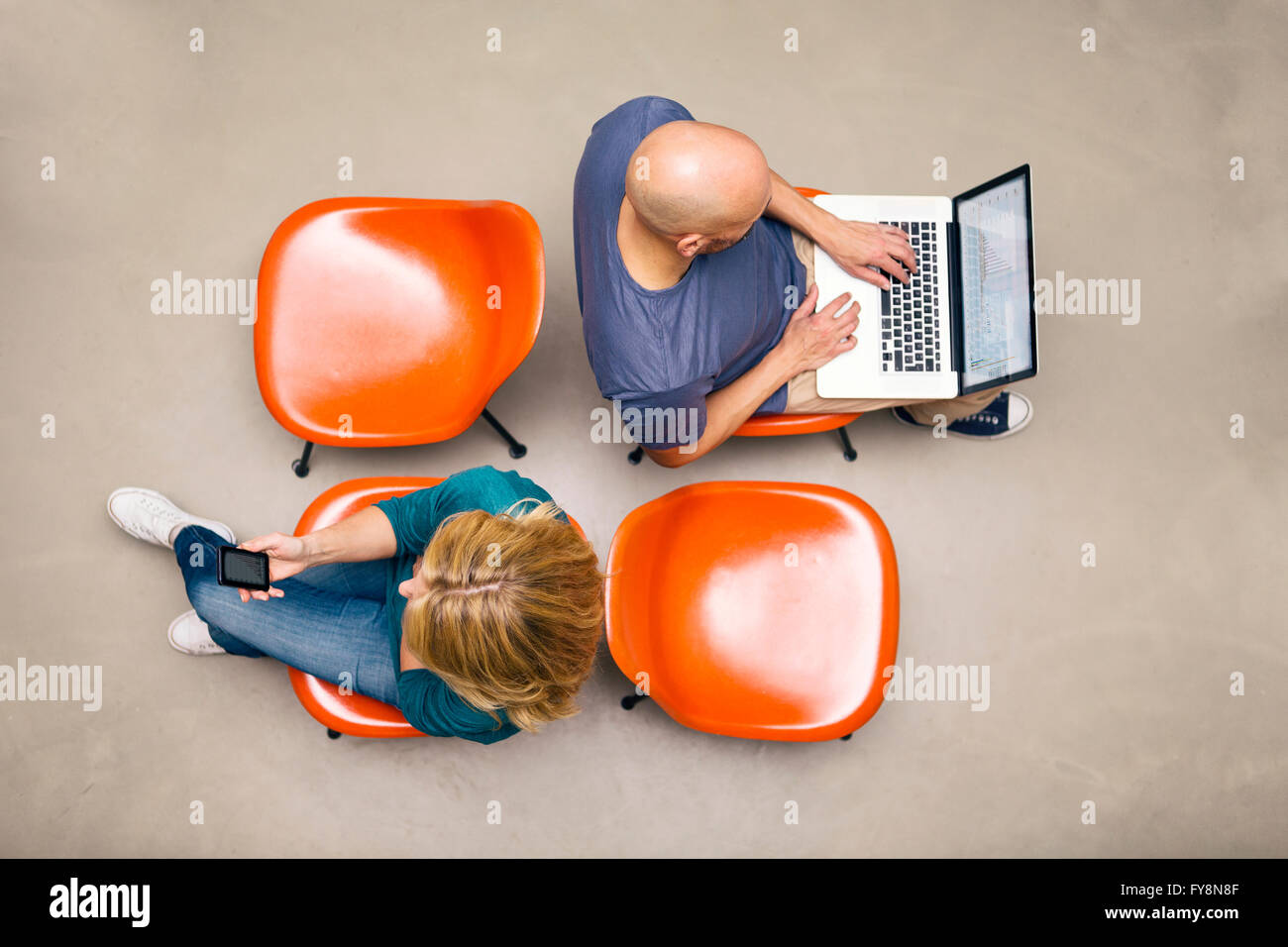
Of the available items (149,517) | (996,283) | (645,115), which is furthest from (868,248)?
(149,517)

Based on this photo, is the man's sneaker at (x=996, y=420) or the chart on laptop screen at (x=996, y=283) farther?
the man's sneaker at (x=996, y=420)

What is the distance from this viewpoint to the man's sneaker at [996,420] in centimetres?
276

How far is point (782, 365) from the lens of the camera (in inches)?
85.1

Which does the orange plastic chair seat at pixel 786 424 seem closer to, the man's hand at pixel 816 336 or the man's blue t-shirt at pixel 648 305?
the man's hand at pixel 816 336

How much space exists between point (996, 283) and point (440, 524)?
149 cm

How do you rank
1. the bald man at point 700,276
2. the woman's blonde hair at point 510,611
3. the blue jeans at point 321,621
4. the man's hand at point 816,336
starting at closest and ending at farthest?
the woman's blonde hair at point 510,611 < the bald man at point 700,276 < the blue jeans at point 321,621 < the man's hand at point 816,336

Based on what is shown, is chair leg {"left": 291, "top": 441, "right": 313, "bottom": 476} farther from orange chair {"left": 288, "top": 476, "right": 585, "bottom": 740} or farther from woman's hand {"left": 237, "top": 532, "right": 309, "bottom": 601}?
woman's hand {"left": 237, "top": 532, "right": 309, "bottom": 601}

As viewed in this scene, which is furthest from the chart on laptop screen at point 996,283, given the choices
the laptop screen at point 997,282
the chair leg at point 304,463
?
the chair leg at point 304,463

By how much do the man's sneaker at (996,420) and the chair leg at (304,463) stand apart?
6.25 ft

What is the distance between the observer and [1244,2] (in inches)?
118

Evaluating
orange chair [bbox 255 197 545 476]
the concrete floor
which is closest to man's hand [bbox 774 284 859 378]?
the concrete floor

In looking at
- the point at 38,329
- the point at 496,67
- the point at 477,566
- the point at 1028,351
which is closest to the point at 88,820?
the point at 38,329

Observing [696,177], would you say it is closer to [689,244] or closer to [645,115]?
[689,244]

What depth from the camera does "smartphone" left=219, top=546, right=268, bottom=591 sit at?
1912 mm
